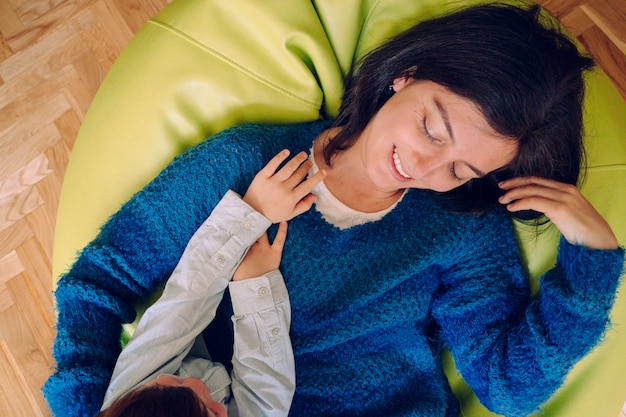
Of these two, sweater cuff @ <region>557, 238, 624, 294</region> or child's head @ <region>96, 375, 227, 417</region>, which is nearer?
child's head @ <region>96, 375, 227, 417</region>

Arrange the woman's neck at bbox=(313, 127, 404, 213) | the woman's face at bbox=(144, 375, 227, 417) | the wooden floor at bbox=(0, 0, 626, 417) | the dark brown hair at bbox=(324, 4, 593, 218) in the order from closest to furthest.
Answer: the woman's face at bbox=(144, 375, 227, 417) < the dark brown hair at bbox=(324, 4, 593, 218) < the woman's neck at bbox=(313, 127, 404, 213) < the wooden floor at bbox=(0, 0, 626, 417)

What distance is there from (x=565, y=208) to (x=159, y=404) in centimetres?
79

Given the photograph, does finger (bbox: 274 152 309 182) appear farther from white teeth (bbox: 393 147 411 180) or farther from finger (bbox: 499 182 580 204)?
finger (bbox: 499 182 580 204)

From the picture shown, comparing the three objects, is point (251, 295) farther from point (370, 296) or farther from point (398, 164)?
point (398, 164)

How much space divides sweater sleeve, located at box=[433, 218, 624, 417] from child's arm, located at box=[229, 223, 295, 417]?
1.22ft

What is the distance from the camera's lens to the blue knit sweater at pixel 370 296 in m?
1.04

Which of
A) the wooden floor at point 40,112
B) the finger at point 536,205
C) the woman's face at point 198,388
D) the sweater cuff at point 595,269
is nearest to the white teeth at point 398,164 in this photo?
the finger at point 536,205

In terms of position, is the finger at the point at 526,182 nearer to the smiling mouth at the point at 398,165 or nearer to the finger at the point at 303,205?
the smiling mouth at the point at 398,165

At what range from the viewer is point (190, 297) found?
3.39ft

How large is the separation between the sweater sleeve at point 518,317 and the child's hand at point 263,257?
0.38m

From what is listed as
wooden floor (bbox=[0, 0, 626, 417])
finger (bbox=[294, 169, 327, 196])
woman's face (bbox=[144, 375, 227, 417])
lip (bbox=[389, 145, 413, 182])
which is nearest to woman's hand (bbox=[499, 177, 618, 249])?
lip (bbox=[389, 145, 413, 182])

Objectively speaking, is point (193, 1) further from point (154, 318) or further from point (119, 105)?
point (154, 318)

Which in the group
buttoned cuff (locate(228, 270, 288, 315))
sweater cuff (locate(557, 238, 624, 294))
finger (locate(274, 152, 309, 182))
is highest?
finger (locate(274, 152, 309, 182))

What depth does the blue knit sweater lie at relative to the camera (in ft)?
3.40
